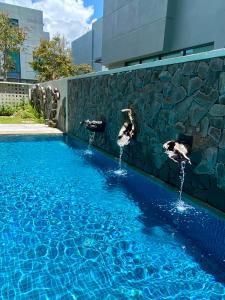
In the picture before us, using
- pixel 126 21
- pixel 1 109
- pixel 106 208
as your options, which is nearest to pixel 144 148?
pixel 106 208

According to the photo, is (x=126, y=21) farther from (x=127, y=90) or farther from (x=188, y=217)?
(x=188, y=217)

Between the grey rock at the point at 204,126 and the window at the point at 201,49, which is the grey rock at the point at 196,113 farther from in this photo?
the window at the point at 201,49

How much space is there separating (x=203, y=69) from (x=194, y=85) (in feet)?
1.16

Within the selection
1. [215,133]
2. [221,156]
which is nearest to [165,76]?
[215,133]

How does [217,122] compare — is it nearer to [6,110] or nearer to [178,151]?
[178,151]

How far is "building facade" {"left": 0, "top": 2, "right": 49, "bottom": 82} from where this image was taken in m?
36.1

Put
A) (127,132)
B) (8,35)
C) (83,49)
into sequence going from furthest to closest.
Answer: (83,49)
(8,35)
(127,132)

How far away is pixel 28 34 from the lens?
123ft

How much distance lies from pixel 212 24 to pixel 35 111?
1256 cm

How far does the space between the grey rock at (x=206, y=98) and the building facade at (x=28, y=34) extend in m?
35.9

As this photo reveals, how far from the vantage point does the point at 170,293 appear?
2791 millimetres

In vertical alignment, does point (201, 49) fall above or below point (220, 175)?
above

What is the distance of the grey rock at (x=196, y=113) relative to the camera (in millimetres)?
4918

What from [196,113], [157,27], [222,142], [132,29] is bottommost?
[222,142]
